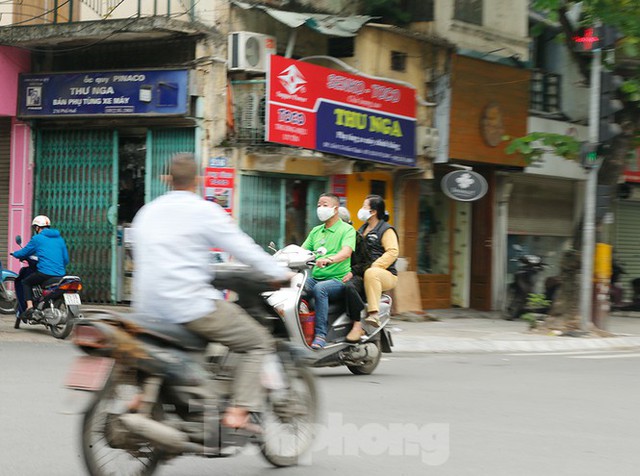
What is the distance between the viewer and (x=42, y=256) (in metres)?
13.7

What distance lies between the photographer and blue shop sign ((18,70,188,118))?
17031mm

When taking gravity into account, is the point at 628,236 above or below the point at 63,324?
above

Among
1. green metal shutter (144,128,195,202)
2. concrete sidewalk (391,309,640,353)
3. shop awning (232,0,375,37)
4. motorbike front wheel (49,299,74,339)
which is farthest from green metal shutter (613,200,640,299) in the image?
motorbike front wheel (49,299,74,339)

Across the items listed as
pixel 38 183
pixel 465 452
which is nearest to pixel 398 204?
pixel 38 183

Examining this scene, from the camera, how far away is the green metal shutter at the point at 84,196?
1789 cm

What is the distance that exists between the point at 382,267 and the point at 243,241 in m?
5.13

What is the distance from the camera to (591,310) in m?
16.2

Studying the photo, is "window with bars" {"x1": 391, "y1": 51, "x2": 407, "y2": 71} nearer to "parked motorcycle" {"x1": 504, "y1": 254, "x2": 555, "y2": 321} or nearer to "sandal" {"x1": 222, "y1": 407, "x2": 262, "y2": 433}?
"parked motorcycle" {"x1": 504, "y1": 254, "x2": 555, "y2": 321}

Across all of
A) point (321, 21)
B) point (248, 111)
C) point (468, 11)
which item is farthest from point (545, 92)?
point (248, 111)

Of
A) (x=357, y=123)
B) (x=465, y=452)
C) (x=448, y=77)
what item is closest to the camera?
(x=465, y=452)

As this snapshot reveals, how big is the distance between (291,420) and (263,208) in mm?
12155

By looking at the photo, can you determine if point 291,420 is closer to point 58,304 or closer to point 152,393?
point 152,393

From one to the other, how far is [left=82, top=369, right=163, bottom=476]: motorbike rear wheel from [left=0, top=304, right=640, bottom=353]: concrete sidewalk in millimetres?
8679

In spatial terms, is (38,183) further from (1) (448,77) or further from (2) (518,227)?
(2) (518,227)
